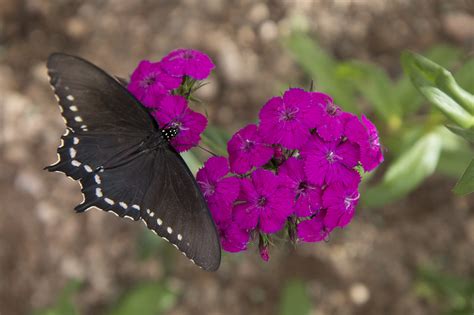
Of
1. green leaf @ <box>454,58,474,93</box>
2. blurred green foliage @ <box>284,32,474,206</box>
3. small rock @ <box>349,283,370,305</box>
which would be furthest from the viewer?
small rock @ <box>349,283,370,305</box>

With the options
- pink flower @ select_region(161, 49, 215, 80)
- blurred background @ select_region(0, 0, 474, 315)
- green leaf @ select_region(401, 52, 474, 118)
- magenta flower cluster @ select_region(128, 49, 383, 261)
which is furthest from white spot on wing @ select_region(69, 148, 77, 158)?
blurred background @ select_region(0, 0, 474, 315)

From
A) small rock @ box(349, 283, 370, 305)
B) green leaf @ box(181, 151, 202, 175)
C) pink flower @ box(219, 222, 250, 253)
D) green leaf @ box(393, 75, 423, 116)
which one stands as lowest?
small rock @ box(349, 283, 370, 305)

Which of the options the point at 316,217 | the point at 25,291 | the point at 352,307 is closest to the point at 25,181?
the point at 25,291

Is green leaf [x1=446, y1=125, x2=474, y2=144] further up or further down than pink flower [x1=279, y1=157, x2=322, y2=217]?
further up

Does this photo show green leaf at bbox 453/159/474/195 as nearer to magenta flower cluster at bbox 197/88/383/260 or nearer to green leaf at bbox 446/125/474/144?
green leaf at bbox 446/125/474/144

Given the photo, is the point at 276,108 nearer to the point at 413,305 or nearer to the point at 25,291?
the point at 413,305

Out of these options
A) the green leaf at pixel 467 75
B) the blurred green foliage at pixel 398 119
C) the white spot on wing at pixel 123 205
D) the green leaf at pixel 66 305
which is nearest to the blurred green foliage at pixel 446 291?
the blurred green foliage at pixel 398 119

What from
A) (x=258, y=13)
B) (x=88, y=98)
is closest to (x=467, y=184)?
(x=88, y=98)
